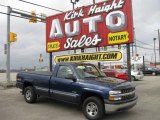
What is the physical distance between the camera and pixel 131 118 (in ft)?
30.0

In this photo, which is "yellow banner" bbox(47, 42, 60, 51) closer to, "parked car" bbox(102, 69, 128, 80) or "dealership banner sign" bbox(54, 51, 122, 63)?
"dealership banner sign" bbox(54, 51, 122, 63)

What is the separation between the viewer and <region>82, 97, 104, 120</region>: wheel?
28.2ft

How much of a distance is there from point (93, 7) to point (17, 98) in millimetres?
6696

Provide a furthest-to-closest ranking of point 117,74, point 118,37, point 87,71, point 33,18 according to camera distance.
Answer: point 117,74 < point 33,18 < point 118,37 < point 87,71

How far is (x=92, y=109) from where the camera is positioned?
891 centimetres

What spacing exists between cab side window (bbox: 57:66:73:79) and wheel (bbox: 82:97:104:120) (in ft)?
4.79

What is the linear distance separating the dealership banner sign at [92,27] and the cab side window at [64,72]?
16.5 feet

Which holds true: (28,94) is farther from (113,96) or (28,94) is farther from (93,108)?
(113,96)

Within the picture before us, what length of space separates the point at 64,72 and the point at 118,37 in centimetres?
524

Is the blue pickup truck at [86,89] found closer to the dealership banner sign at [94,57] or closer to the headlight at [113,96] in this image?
the headlight at [113,96]

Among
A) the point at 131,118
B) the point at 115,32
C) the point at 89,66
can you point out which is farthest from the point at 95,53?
the point at 131,118

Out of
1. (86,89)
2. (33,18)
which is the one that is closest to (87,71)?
Result: (86,89)

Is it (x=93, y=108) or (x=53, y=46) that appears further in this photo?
(x=53, y=46)

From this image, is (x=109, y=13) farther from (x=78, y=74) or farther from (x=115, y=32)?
(x=78, y=74)
